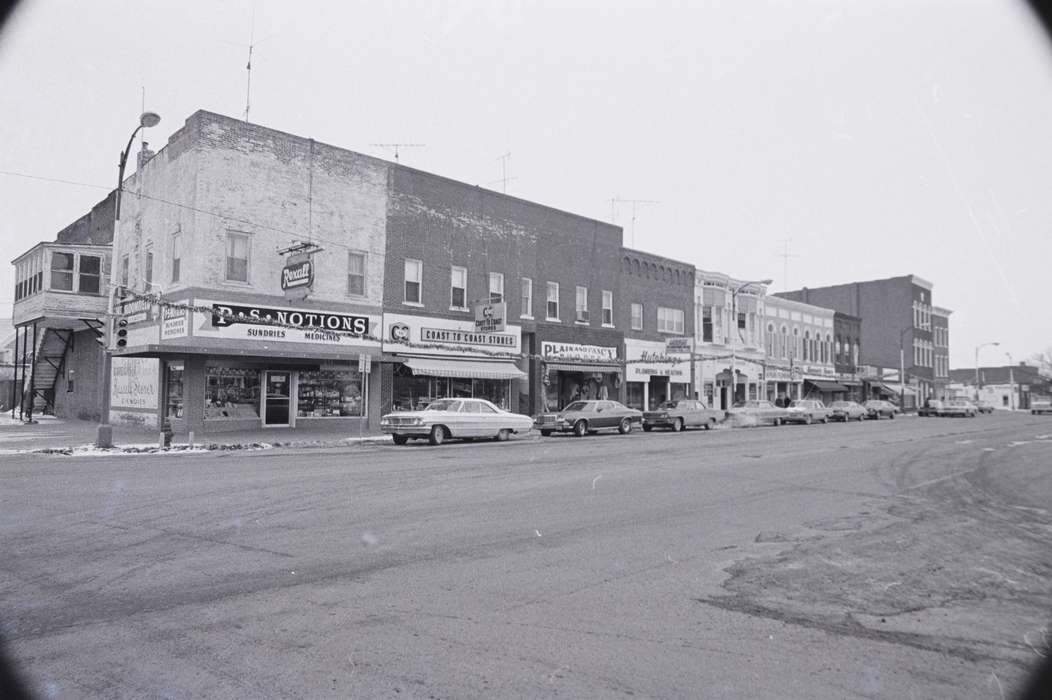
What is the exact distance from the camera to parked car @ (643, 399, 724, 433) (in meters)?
32.6

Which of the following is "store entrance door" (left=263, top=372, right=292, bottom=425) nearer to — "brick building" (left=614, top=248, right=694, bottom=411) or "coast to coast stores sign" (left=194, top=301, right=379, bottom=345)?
"coast to coast stores sign" (left=194, top=301, right=379, bottom=345)

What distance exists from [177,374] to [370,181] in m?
10.2

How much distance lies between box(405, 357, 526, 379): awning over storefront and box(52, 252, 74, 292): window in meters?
14.6

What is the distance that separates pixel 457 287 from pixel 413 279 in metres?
2.42

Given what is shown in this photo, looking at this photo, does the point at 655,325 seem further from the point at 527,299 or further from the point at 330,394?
the point at 330,394

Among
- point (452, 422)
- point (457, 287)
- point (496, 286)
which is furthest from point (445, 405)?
point (496, 286)

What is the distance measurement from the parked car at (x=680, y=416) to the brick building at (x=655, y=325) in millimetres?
5216

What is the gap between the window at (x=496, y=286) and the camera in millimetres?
33156

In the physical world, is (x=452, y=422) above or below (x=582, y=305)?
below

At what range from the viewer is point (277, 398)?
86.9 feet

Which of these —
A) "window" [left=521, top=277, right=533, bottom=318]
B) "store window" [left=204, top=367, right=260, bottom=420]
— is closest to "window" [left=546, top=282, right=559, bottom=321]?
"window" [left=521, top=277, right=533, bottom=318]

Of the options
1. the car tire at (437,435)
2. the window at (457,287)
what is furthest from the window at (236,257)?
the window at (457,287)

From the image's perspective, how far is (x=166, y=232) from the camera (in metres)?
26.0

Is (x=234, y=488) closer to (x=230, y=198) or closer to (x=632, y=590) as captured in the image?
(x=632, y=590)
